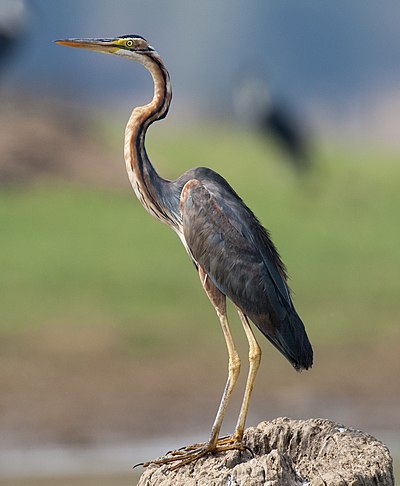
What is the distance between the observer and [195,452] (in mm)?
5141

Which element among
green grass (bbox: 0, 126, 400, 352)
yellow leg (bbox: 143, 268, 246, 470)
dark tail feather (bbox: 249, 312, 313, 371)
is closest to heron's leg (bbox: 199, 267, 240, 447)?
yellow leg (bbox: 143, 268, 246, 470)

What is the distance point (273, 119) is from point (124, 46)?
46.4 ft

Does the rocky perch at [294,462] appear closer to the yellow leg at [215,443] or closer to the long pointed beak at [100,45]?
the yellow leg at [215,443]

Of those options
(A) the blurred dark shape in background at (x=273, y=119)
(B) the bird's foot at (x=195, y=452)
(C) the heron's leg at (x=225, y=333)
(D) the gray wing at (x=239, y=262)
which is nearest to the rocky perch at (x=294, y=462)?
(B) the bird's foot at (x=195, y=452)

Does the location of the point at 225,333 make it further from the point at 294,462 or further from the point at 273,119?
the point at 273,119

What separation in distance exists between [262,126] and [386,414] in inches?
393

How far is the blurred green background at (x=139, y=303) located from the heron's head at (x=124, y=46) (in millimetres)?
3817

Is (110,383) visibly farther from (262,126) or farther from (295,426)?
(262,126)

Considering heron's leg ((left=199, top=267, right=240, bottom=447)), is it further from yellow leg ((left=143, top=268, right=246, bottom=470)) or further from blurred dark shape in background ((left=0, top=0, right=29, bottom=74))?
blurred dark shape in background ((left=0, top=0, right=29, bottom=74))

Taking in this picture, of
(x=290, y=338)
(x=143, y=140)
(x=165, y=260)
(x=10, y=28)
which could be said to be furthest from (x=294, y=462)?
(x=10, y=28)

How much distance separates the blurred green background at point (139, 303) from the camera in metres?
10.2

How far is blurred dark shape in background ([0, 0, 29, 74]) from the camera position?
1847 cm

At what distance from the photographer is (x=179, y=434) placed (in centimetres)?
1010

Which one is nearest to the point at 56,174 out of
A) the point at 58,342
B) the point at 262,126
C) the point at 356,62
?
the point at 262,126
